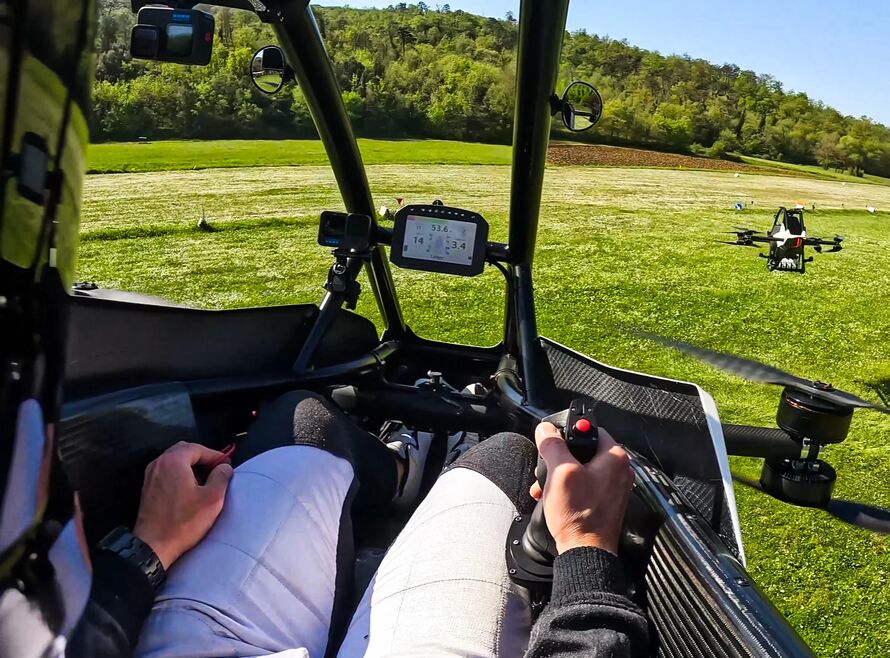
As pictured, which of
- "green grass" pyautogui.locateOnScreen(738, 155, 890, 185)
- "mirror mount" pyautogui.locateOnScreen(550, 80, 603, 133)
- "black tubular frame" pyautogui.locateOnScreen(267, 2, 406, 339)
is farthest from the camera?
"green grass" pyautogui.locateOnScreen(738, 155, 890, 185)

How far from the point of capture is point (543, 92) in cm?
189

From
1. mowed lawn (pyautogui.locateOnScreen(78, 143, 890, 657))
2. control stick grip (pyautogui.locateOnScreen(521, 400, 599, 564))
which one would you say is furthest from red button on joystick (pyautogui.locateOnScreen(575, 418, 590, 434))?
mowed lawn (pyautogui.locateOnScreen(78, 143, 890, 657))

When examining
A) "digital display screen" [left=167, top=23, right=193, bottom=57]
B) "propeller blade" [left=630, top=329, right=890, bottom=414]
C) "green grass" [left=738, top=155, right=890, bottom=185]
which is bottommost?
"propeller blade" [left=630, top=329, right=890, bottom=414]

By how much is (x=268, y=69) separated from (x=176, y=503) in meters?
1.32

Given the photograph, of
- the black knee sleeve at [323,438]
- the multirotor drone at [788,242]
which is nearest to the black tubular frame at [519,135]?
the black knee sleeve at [323,438]

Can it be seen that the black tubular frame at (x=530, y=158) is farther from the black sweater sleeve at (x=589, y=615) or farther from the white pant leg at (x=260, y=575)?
the black sweater sleeve at (x=589, y=615)

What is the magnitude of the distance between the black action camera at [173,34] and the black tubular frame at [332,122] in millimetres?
375

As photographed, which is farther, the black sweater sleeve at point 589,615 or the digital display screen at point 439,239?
the digital display screen at point 439,239

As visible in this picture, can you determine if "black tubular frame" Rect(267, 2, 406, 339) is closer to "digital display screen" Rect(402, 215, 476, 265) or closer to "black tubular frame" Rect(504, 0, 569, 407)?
"digital display screen" Rect(402, 215, 476, 265)

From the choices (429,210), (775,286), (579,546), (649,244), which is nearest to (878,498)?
(429,210)

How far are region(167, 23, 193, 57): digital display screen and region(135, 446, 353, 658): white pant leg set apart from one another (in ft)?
2.79

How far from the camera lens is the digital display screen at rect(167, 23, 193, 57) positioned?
4.54ft

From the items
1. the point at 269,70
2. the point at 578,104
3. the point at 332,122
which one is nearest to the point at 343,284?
the point at 332,122

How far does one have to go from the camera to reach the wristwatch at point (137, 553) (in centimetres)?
96
